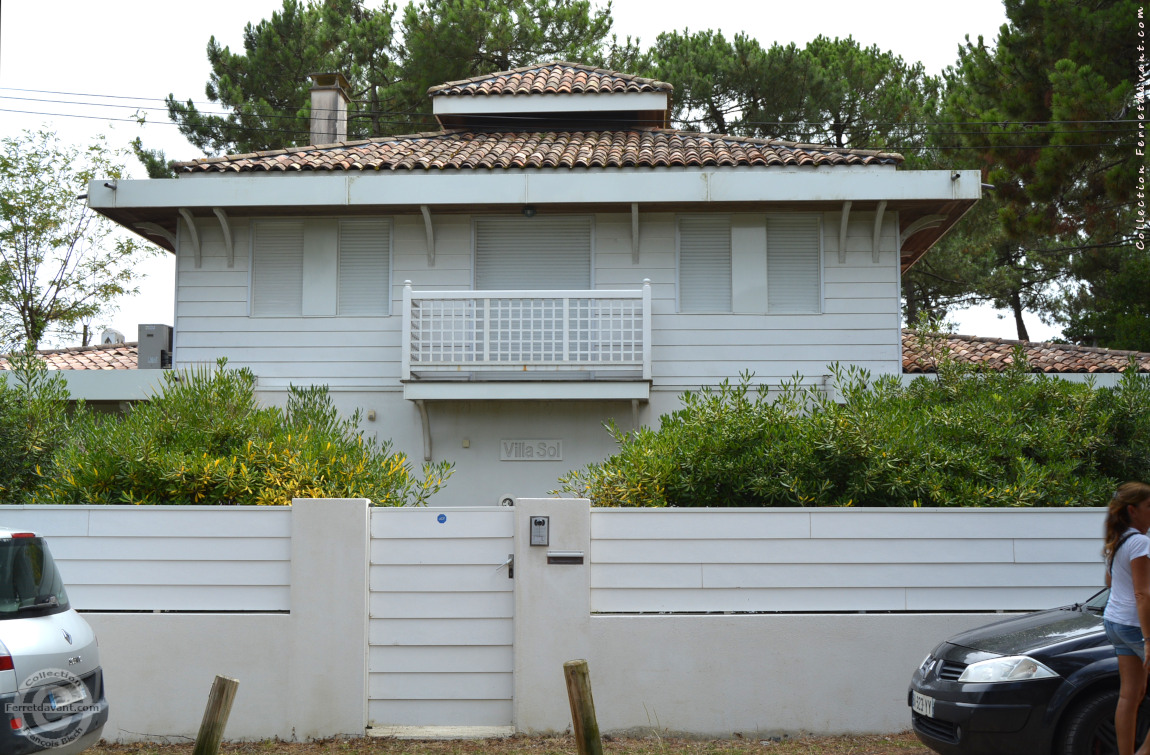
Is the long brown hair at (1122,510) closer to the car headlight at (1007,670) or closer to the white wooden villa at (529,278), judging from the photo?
the car headlight at (1007,670)

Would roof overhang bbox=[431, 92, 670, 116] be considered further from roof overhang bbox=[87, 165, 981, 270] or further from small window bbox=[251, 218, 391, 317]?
small window bbox=[251, 218, 391, 317]

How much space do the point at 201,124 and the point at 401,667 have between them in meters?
21.0

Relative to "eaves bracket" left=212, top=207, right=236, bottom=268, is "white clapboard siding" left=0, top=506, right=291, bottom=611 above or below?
below

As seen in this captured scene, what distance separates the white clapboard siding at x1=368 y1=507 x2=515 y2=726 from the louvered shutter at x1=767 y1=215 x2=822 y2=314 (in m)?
6.69

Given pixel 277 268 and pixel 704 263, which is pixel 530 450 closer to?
pixel 704 263

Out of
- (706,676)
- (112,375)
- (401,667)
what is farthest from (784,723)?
(112,375)

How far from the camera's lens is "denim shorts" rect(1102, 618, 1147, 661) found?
5441 mm

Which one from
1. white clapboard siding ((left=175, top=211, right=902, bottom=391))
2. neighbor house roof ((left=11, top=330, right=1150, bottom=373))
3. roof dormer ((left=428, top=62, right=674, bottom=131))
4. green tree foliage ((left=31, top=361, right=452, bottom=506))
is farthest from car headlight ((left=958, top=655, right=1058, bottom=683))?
roof dormer ((left=428, top=62, right=674, bottom=131))

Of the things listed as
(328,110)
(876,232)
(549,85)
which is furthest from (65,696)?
(328,110)

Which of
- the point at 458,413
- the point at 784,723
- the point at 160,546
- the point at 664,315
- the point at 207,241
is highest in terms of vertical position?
the point at 207,241

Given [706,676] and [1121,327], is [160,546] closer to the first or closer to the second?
[706,676]

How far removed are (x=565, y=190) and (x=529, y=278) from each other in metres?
1.31

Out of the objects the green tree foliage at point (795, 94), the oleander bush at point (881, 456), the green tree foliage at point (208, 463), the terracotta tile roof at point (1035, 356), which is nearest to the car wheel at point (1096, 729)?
the oleander bush at point (881, 456)

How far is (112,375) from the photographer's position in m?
13.1
